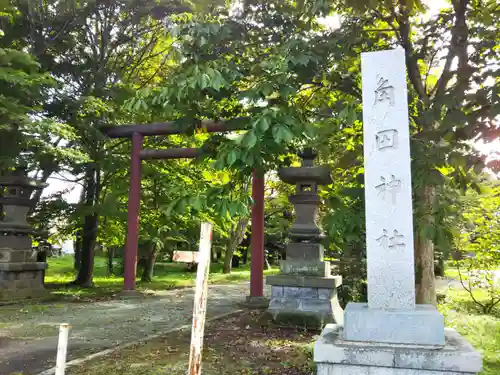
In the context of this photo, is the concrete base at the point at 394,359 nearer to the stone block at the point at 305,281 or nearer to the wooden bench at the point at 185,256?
the wooden bench at the point at 185,256

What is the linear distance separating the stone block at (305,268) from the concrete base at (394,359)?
14.5ft

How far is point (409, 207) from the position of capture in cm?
408

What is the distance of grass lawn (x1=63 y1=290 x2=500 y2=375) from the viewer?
17.3 ft

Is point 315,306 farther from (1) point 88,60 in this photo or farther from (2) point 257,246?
(1) point 88,60

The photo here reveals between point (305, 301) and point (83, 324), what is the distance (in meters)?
4.18

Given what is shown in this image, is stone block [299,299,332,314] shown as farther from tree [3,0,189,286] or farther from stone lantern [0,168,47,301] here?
stone lantern [0,168,47,301]

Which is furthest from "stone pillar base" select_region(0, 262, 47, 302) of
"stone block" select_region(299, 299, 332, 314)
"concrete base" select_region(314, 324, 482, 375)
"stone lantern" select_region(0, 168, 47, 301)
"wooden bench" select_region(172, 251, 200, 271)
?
"concrete base" select_region(314, 324, 482, 375)

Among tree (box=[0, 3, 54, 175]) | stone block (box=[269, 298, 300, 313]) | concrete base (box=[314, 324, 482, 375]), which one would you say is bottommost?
stone block (box=[269, 298, 300, 313])

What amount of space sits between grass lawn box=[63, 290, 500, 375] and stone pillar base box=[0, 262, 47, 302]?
18.5 feet

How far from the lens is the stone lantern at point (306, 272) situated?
7922 mm

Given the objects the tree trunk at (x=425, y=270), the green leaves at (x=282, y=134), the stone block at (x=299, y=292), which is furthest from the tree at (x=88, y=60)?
the tree trunk at (x=425, y=270)

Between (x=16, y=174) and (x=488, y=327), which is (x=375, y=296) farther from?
(x=16, y=174)

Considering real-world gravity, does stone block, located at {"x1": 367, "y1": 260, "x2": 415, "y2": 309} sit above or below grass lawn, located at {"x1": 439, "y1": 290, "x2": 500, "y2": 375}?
above

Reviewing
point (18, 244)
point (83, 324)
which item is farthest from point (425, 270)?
point (18, 244)
